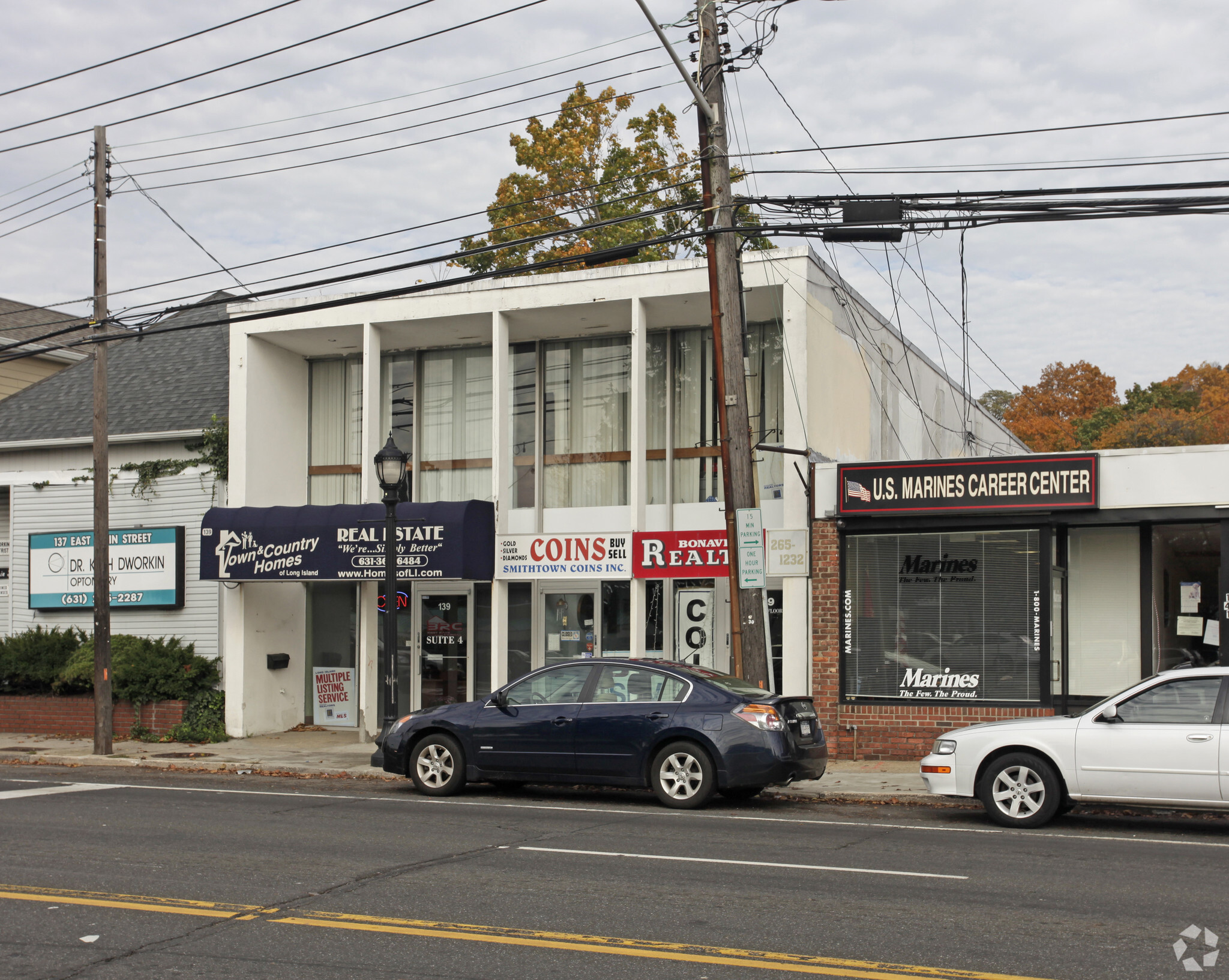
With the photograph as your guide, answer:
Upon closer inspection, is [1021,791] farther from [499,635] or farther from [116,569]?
[116,569]

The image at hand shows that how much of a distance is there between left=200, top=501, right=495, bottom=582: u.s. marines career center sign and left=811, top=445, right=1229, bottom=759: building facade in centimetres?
506

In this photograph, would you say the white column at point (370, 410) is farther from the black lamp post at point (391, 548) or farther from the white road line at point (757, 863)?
the white road line at point (757, 863)

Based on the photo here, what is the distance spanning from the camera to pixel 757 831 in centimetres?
1064

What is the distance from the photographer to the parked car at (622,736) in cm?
1186

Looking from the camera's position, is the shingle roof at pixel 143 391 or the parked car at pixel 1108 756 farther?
the shingle roof at pixel 143 391

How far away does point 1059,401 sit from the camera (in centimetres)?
7394

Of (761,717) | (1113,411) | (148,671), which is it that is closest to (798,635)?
(761,717)

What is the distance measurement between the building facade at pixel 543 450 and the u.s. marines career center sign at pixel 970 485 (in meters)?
0.99

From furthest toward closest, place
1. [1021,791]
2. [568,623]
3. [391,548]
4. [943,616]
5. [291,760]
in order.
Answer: [568,623]
[291,760]
[943,616]
[391,548]
[1021,791]

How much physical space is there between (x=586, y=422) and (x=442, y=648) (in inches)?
174

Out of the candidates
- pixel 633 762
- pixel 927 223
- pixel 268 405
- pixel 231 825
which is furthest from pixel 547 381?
pixel 231 825

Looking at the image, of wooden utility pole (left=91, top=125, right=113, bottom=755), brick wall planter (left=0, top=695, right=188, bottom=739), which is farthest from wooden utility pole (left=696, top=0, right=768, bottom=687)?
brick wall planter (left=0, top=695, right=188, bottom=739)

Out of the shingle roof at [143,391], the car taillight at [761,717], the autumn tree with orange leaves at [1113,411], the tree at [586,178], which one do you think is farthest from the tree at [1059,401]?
the car taillight at [761,717]

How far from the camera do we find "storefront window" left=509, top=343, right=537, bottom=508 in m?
Result: 19.7
